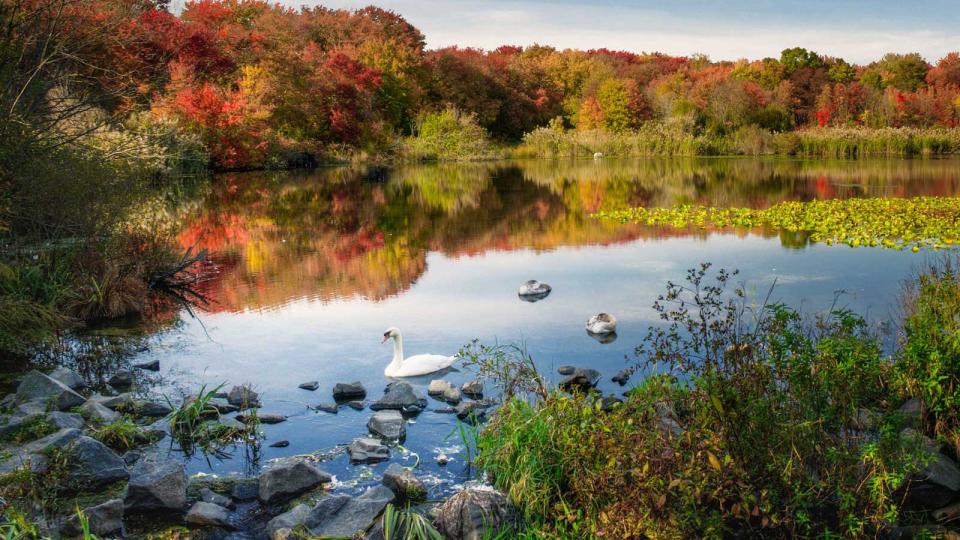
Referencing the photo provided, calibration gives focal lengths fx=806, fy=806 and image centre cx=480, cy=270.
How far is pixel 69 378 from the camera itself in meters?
7.17

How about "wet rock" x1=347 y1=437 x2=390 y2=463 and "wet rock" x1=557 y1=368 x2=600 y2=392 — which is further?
"wet rock" x1=557 y1=368 x2=600 y2=392

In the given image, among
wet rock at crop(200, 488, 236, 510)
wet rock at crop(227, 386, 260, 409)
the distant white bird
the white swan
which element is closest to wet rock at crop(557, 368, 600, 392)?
the white swan

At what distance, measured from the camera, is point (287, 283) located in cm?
1193

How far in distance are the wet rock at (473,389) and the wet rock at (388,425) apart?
0.88 metres

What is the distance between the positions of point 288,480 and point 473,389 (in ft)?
7.28

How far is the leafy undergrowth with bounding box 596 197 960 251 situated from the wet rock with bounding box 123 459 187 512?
38.6 ft

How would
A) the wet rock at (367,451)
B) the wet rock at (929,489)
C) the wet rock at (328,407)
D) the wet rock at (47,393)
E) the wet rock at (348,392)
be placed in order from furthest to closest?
the wet rock at (348,392), the wet rock at (328,407), the wet rock at (47,393), the wet rock at (367,451), the wet rock at (929,489)

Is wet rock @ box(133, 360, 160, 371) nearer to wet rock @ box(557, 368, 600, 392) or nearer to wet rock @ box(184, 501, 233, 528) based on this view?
wet rock @ box(184, 501, 233, 528)

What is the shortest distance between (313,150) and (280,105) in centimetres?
268

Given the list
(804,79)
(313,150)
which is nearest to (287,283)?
(313,150)

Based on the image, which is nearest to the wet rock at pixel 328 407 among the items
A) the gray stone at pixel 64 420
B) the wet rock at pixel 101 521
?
the gray stone at pixel 64 420

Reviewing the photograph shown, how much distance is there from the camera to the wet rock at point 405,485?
5051 mm

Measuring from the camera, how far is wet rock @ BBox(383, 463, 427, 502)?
16.6 ft

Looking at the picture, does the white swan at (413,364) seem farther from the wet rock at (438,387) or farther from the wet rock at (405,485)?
the wet rock at (405,485)
